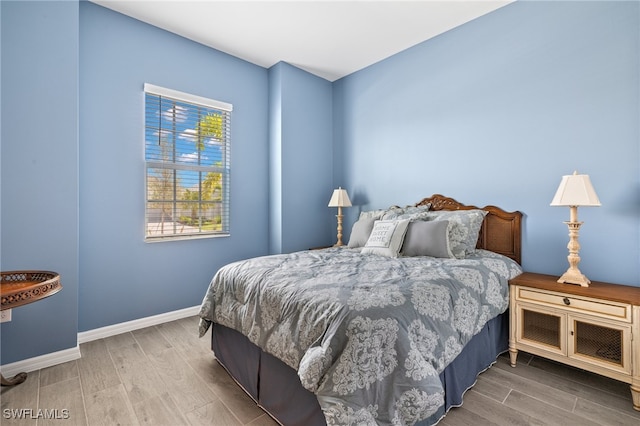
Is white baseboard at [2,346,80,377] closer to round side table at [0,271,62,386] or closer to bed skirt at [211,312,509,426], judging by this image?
round side table at [0,271,62,386]

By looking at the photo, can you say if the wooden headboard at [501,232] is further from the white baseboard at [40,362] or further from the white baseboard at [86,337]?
the white baseboard at [40,362]

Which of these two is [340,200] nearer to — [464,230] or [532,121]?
[464,230]

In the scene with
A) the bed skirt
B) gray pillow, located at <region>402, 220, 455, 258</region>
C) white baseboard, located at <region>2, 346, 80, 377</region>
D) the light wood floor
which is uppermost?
gray pillow, located at <region>402, 220, 455, 258</region>

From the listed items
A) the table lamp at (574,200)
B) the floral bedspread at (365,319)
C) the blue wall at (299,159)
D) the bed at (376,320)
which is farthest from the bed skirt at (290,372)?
the blue wall at (299,159)

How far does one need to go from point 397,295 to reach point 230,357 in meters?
1.31

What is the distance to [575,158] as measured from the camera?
2.39 metres

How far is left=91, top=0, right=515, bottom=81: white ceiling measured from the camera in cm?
273

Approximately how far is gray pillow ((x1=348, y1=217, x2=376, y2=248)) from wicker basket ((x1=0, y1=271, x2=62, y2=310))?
7.66ft

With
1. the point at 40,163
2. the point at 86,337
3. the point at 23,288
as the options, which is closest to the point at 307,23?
the point at 40,163

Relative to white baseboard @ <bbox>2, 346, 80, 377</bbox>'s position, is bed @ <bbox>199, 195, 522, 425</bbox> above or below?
above

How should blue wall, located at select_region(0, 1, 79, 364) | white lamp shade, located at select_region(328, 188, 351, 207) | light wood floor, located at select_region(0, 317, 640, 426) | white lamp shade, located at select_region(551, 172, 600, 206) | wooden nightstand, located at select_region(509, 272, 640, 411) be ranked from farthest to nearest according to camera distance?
1. white lamp shade, located at select_region(328, 188, 351, 207)
2. blue wall, located at select_region(0, 1, 79, 364)
3. white lamp shade, located at select_region(551, 172, 600, 206)
4. wooden nightstand, located at select_region(509, 272, 640, 411)
5. light wood floor, located at select_region(0, 317, 640, 426)

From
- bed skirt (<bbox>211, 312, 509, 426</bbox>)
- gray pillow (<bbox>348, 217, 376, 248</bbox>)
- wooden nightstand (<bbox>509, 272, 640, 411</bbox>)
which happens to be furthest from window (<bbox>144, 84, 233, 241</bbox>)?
wooden nightstand (<bbox>509, 272, 640, 411</bbox>)

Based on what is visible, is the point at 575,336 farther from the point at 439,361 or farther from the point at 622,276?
the point at 439,361

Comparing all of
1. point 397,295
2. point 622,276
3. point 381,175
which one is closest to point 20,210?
point 397,295
